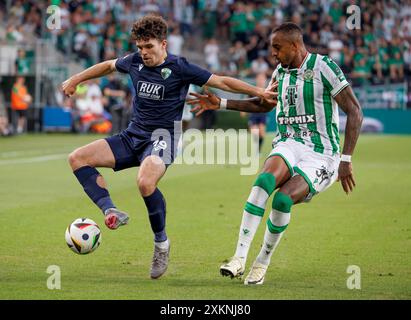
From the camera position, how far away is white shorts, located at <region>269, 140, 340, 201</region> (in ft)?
27.1

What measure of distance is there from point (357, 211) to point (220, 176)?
5856 millimetres

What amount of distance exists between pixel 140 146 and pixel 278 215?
1589mm

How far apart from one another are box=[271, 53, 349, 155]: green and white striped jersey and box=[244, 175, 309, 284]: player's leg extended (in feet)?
1.59

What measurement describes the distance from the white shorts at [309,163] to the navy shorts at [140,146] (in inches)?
40.6

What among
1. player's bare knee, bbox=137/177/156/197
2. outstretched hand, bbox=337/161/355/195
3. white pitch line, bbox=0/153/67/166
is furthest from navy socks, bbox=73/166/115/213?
white pitch line, bbox=0/153/67/166

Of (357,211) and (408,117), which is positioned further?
(408,117)

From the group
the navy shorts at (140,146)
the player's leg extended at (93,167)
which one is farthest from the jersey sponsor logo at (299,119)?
the player's leg extended at (93,167)

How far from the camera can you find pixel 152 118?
8953mm

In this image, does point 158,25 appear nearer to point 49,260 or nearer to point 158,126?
point 158,126

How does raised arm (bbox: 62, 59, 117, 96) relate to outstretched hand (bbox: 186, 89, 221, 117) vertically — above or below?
above

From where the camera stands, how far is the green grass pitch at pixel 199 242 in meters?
7.70

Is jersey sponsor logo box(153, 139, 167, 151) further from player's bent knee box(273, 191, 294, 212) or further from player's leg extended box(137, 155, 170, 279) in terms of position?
player's bent knee box(273, 191, 294, 212)
